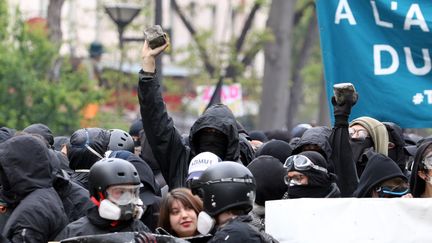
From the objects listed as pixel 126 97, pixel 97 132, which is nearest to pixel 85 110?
pixel 126 97

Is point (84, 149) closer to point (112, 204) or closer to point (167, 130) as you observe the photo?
point (167, 130)

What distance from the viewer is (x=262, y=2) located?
32.5 m

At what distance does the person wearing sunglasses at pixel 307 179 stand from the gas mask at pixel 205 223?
4.86 feet

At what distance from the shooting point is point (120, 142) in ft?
35.2

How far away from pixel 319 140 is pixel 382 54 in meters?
1.07

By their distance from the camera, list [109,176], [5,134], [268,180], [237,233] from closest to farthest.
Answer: [237,233] → [109,176] → [268,180] → [5,134]

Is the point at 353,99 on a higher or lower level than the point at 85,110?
higher

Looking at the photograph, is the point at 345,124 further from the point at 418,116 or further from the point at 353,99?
the point at 418,116

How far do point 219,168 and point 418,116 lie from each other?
3388 millimetres

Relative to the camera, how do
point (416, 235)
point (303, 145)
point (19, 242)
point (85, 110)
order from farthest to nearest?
point (85, 110)
point (303, 145)
point (19, 242)
point (416, 235)

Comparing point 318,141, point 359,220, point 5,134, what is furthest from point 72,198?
point 5,134

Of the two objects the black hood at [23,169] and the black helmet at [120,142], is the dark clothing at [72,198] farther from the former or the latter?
the black helmet at [120,142]

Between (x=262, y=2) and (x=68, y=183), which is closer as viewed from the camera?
(x=68, y=183)

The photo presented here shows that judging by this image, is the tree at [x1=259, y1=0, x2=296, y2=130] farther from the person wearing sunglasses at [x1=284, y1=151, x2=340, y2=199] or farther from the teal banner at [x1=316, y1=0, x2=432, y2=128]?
the person wearing sunglasses at [x1=284, y1=151, x2=340, y2=199]
